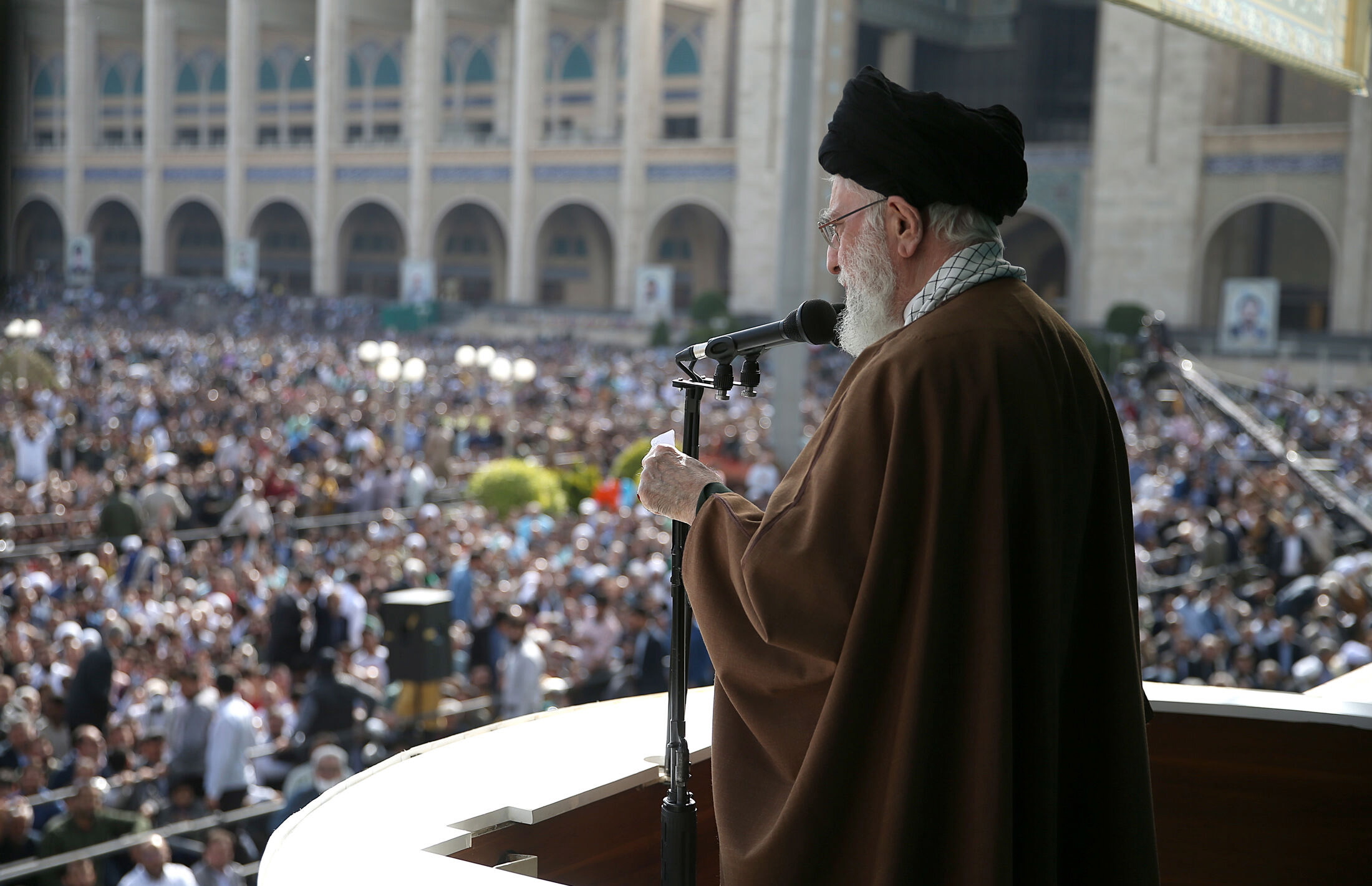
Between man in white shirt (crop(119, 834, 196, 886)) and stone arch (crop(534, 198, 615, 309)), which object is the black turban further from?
stone arch (crop(534, 198, 615, 309))

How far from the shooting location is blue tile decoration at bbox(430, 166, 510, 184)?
34250 mm

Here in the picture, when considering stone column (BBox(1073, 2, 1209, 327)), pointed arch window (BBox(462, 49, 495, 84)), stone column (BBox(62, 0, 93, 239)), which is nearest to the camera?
stone column (BBox(1073, 2, 1209, 327))

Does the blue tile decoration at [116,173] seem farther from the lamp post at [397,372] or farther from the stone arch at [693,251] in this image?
the lamp post at [397,372]

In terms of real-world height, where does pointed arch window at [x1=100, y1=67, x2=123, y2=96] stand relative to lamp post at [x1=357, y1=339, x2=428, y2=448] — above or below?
above

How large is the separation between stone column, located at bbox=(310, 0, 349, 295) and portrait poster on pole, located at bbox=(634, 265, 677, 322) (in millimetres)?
10637


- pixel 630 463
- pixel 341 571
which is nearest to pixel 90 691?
pixel 341 571

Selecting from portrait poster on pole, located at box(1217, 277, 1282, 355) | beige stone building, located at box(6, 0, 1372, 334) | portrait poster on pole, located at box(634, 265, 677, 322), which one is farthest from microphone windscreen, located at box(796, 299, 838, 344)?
portrait poster on pole, located at box(634, 265, 677, 322)

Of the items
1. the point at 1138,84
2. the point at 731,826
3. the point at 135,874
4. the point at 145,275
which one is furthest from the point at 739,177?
the point at 731,826

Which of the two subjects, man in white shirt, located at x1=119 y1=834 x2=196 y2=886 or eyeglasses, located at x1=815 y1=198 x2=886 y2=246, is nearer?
Answer: eyeglasses, located at x1=815 y1=198 x2=886 y2=246

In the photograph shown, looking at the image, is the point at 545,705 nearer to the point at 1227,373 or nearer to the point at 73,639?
the point at 73,639

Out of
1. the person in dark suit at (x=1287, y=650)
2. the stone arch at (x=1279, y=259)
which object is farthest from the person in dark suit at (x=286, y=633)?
the stone arch at (x=1279, y=259)

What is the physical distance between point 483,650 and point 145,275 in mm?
35165

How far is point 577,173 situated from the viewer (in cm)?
3312

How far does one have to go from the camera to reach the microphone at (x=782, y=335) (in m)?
1.92
